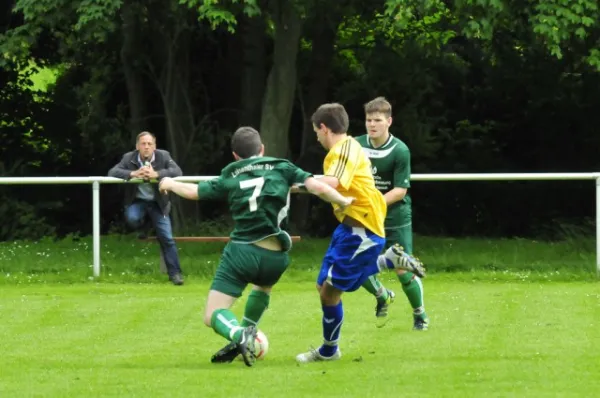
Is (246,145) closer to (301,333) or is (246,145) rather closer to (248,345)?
(248,345)

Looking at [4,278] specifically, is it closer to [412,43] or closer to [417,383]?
[412,43]

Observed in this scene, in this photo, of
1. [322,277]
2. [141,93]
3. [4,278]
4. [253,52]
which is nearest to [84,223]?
[141,93]

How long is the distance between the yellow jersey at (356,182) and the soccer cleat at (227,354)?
1140 millimetres

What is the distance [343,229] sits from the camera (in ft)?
33.2

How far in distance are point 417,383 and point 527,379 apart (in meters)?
0.66

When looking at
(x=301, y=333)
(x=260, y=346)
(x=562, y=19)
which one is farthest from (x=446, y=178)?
(x=260, y=346)

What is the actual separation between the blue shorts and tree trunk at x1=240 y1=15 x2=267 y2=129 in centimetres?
1318

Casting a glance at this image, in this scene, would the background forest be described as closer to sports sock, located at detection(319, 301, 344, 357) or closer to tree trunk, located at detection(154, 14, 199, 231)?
tree trunk, located at detection(154, 14, 199, 231)

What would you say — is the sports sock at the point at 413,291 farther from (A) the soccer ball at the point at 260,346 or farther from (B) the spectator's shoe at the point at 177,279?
(B) the spectator's shoe at the point at 177,279

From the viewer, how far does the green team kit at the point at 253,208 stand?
31.7 feet

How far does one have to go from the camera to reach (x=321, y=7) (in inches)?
795

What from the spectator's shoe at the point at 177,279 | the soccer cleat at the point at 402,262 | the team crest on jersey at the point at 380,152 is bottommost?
the spectator's shoe at the point at 177,279

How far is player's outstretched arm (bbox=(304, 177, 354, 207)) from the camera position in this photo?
9453mm

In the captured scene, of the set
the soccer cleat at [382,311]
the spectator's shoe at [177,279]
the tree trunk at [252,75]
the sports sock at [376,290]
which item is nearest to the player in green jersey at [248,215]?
the sports sock at [376,290]
